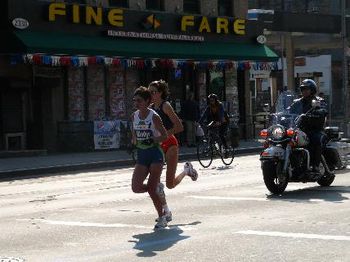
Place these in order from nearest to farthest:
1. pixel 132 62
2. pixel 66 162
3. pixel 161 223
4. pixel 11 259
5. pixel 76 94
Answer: pixel 11 259, pixel 161 223, pixel 66 162, pixel 76 94, pixel 132 62

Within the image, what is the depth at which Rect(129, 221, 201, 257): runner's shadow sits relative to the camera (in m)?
8.03

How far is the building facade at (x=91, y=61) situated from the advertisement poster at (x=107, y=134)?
46mm

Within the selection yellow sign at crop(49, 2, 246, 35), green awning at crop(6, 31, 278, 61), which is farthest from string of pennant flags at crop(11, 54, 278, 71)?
yellow sign at crop(49, 2, 246, 35)

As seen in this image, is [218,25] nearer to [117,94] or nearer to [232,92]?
[232,92]

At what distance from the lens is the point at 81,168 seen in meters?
20.3

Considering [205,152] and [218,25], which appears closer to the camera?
[205,152]

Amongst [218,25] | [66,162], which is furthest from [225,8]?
[66,162]

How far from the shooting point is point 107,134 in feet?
83.9

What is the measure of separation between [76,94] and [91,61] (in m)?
1.76

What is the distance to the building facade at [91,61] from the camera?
23688 millimetres

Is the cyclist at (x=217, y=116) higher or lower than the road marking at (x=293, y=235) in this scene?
higher

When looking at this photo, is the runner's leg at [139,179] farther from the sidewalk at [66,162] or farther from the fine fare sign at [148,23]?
the fine fare sign at [148,23]

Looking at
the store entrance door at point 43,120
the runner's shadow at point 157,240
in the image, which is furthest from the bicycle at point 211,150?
the runner's shadow at point 157,240

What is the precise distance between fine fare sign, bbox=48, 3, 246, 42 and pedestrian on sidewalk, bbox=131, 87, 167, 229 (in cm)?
1522
